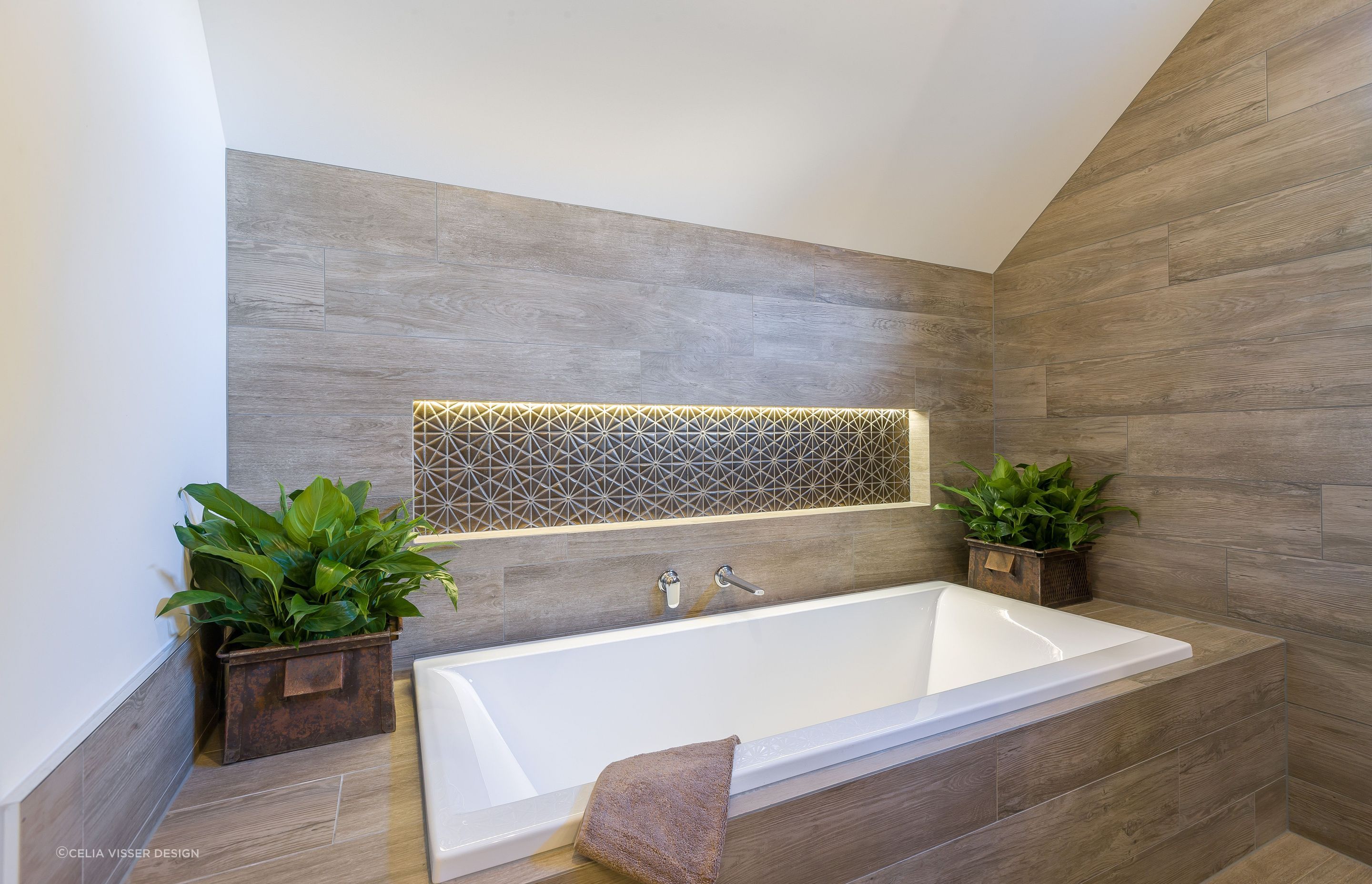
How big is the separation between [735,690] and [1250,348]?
198 centimetres

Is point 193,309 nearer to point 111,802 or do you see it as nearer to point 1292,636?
point 111,802

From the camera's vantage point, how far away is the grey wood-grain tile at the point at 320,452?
1.65m

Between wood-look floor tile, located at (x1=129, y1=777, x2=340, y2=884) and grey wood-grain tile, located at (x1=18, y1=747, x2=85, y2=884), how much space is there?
0.18m

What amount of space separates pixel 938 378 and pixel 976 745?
1748mm

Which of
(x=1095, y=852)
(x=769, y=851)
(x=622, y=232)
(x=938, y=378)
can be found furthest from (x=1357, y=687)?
(x=622, y=232)

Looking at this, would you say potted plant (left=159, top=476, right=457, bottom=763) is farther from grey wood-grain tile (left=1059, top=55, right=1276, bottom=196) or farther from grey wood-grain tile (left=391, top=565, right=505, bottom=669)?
grey wood-grain tile (left=1059, top=55, right=1276, bottom=196)

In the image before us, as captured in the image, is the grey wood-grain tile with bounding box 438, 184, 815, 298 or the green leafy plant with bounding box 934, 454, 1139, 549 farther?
the green leafy plant with bounding box 934, 454, 1139, 549

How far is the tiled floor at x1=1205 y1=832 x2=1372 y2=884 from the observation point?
5.72 feet

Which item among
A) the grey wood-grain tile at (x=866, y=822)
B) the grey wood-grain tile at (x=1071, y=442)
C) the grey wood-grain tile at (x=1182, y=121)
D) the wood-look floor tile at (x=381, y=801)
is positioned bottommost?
the grey wood-grain tile at (x=866, y=822)

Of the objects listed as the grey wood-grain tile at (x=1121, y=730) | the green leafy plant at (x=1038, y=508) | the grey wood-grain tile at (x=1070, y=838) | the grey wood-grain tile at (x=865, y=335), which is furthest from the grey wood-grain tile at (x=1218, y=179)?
the grey wood-grain tile at (x=1070, y=838)

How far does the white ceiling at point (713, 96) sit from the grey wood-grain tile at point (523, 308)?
0.87 feet

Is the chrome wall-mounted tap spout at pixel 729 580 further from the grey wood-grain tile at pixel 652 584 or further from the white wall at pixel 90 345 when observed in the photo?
the white wall at pixel 90 345

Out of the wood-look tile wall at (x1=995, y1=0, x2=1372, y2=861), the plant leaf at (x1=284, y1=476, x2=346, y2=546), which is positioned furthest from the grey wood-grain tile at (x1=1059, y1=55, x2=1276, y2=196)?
the plant leaf at (x1=284, y1=476, x2=346, y2=546)

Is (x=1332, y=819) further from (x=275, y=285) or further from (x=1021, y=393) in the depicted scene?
(x=275, y=285)
